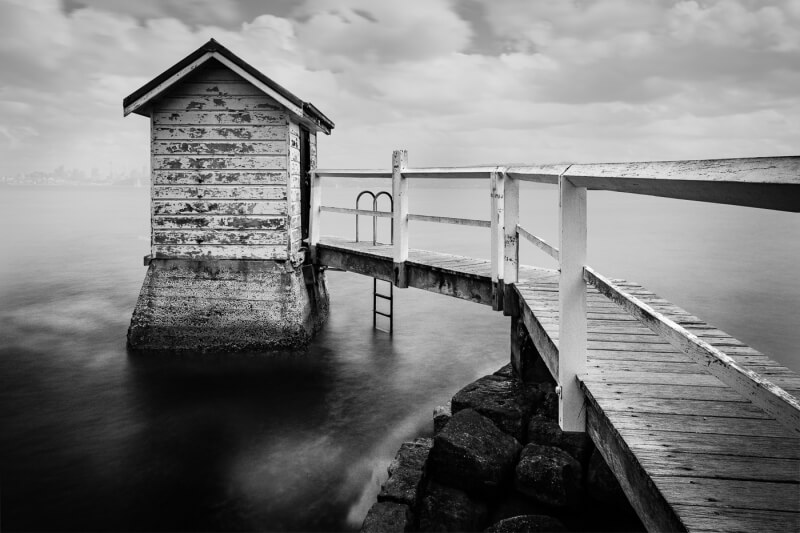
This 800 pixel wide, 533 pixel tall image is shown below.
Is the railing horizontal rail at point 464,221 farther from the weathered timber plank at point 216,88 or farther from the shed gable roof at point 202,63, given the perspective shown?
the weathered timber plank at point 216,88

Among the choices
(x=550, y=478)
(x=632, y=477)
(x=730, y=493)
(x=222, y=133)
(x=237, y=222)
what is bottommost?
(x=550, y=478)

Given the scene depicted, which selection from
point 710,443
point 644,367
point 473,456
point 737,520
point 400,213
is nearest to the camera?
point 737,520

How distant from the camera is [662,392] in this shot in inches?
121

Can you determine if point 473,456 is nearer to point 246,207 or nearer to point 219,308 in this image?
point 219,308

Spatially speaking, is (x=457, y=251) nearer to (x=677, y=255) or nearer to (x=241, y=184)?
(x=677, y=255)

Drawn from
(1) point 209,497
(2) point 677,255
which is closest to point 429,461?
(1) point 209,497

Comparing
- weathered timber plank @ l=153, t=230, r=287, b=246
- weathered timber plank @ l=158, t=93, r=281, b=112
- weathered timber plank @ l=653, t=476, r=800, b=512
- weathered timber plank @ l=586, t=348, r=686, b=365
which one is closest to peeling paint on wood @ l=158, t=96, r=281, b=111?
weathered timber plank @ l=158, t=93, r=281, b=112

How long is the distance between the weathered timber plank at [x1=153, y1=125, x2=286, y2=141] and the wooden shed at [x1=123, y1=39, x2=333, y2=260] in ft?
0.06

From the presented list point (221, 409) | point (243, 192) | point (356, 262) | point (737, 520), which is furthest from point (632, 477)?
point (243, 192)

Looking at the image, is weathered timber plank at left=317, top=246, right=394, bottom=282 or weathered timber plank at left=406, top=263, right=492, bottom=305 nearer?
weathered timber plank at left=406, top=263, right=492, bottom=305

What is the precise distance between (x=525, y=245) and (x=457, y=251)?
6441 millimetres

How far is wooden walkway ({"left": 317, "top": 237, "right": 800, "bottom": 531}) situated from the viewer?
79.4 inches

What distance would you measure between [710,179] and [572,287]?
1.51m

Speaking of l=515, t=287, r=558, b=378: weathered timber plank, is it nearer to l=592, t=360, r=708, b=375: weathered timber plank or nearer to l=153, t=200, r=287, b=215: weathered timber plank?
l=592, t=360, r=708, b=375: weathered timber plank
